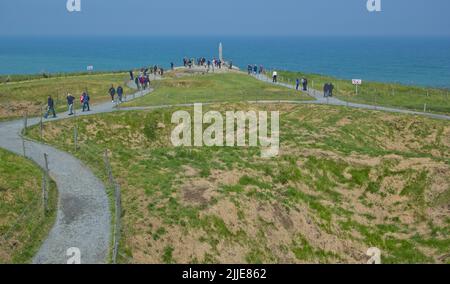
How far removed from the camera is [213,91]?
60.8 metres

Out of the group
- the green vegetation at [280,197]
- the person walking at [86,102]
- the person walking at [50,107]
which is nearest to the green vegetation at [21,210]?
the green vegetation at [280,197]

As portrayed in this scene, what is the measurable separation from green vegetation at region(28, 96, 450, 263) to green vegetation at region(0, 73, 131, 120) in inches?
400

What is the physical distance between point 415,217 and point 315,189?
6424mm

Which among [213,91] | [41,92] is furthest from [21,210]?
[213,91]

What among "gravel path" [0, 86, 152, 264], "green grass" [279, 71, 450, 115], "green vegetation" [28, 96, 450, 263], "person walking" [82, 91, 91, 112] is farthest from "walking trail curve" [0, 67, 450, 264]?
"green grass" [279, 71, 450, 115]

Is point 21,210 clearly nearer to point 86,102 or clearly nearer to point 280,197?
point 280,197

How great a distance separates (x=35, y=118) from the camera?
141 ft

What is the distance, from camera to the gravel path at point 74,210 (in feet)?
63.9

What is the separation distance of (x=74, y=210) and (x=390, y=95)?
54.7 metres

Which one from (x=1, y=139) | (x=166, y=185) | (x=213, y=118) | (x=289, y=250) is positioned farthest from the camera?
(x=213, y=118)

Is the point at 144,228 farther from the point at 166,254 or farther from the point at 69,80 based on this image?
the point at 69,80

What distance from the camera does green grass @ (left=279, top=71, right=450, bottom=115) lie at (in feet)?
186

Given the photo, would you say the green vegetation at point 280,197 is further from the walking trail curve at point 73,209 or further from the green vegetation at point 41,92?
the green vegetation at point 41,92
